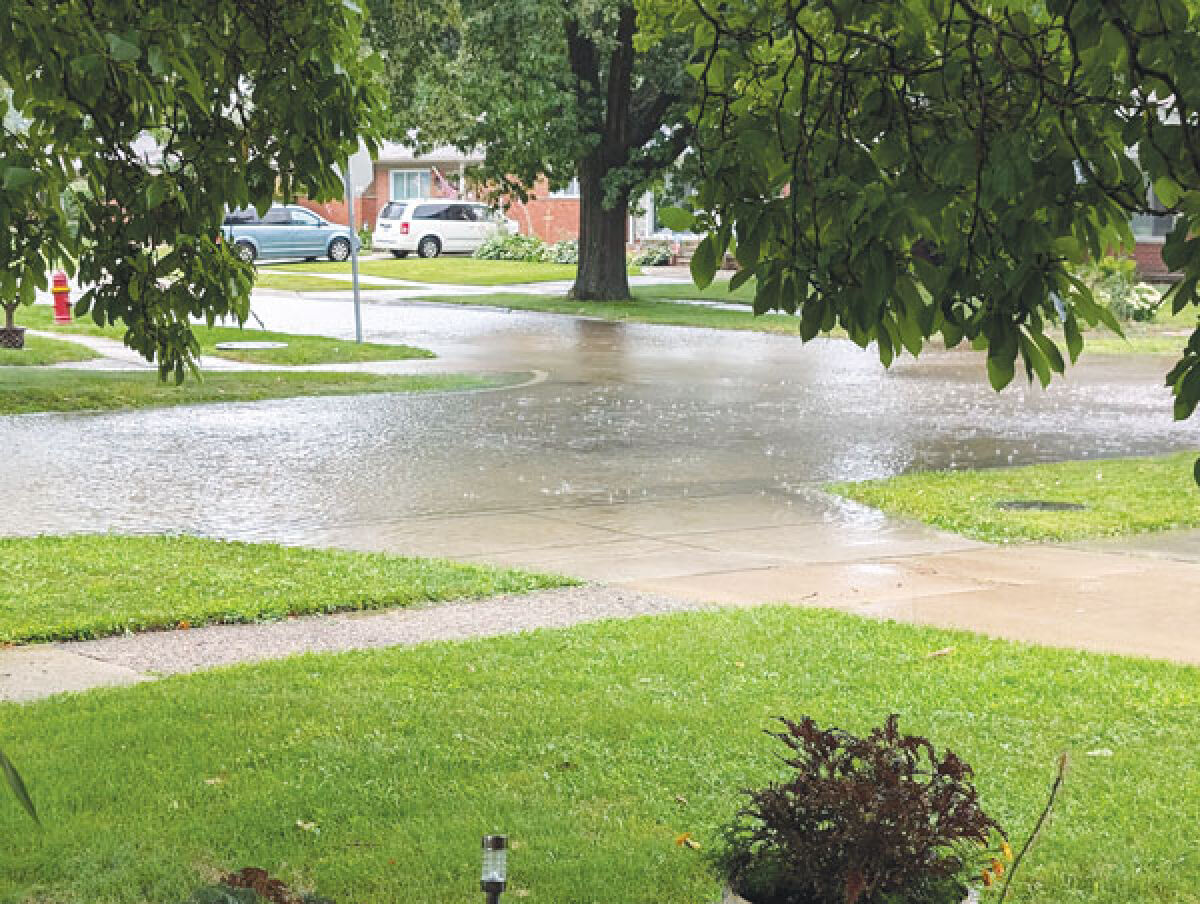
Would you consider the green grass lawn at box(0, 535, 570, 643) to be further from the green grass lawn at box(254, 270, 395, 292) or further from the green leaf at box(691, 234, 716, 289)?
the green grass lawn at box(254, 270, 395, 292)

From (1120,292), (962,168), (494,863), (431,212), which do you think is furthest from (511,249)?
(494,863)

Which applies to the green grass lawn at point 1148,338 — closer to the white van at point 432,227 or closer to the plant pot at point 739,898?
the plant pot at point 739,898

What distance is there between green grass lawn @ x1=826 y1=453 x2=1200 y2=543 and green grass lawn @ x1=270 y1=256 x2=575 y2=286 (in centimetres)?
2904

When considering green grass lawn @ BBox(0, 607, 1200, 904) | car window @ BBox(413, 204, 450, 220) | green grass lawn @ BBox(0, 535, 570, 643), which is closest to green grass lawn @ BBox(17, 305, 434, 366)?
green grass lawn @ BBox(0, 535, 570, 643)

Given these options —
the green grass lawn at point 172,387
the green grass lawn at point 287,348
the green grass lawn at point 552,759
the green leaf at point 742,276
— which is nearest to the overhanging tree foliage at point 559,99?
the green grass lawn at point 287,348

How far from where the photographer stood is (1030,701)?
6887 millimetres

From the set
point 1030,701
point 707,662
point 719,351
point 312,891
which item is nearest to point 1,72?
point 312,891

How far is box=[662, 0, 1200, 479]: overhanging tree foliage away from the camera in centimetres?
340

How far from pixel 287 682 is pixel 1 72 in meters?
3.16

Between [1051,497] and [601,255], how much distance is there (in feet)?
72.6

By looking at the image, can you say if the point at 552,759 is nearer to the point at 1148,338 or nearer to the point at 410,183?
the point at 1148,338

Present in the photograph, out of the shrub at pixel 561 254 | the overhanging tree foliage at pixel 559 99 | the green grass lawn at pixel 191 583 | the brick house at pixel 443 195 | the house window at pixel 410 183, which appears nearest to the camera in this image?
the green grass lawn at pixel 191 583

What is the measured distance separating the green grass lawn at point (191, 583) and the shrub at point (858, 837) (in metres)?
4.99

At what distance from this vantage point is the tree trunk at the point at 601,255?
33.1 meters
